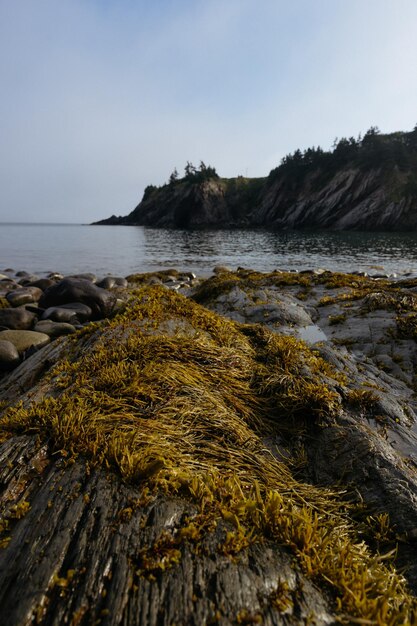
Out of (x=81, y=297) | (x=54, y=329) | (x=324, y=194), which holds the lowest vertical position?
(x=54, y=329)

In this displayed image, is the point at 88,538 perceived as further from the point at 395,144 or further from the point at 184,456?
the point at 395,144

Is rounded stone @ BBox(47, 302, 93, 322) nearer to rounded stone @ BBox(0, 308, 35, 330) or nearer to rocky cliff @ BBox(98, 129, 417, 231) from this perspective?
rounded stone @ BBox(0, 308, 35, 330)

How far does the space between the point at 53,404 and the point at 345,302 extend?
23.7ft

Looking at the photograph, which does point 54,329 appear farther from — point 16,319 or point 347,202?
point 347,202

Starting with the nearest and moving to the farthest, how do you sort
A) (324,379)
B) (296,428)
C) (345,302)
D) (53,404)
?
(53,404) → (296,428) → (324,379) → (345,302)

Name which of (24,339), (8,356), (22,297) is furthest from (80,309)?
(22,297)

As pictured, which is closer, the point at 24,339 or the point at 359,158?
the point at 24,339

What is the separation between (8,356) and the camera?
21.8 feet

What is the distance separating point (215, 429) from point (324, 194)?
7863 centimetres

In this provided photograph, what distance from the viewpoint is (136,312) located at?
4.57 m

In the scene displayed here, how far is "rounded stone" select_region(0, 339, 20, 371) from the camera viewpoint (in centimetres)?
659

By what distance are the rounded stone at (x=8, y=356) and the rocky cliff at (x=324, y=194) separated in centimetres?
6759

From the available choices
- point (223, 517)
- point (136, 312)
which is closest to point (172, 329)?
point (136, 312)

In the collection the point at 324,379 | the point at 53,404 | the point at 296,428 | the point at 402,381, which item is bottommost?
the point at 402,381
